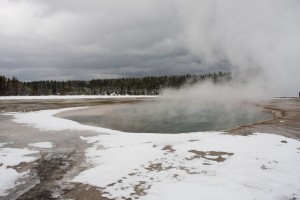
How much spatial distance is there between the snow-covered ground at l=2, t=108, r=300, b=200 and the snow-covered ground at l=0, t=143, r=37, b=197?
2.04 meters

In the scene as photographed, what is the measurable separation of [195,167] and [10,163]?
7.17 metres

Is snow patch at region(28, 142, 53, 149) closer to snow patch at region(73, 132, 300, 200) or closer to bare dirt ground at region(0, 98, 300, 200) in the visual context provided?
bare dirt ground at region(0, 98, 300, 200)

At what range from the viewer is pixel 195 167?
11.2 m

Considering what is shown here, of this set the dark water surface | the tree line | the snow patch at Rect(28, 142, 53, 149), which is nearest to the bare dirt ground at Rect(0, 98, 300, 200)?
the snow patch at Rect(28, 142, 53, 149)

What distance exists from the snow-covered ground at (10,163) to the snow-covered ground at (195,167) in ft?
6.69

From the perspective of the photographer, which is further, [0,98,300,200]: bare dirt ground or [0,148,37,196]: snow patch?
[0,148,37,196]: snow patch

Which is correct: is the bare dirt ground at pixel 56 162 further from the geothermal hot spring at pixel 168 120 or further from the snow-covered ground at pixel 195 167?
the geothermal hot spring at pixel 168 120

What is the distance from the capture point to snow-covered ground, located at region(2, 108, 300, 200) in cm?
892

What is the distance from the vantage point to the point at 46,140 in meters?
16.5

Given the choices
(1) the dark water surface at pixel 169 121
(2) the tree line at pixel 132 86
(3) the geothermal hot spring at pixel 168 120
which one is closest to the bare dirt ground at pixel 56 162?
(1) the dark water surface at pixel 169 121

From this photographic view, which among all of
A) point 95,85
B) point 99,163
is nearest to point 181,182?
point 99,163

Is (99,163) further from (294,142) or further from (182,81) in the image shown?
(182,81)

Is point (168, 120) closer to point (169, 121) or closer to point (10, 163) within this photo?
point (169, 121)

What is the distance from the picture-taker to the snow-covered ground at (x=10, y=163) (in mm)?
9625
